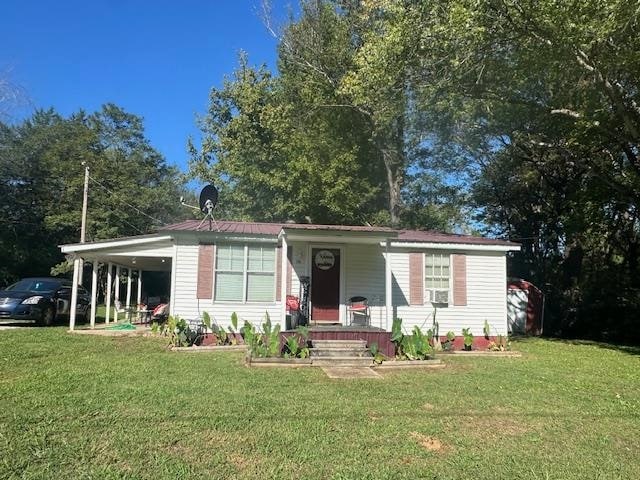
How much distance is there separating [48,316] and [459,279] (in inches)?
485

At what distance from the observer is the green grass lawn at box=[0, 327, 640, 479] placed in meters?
4.43

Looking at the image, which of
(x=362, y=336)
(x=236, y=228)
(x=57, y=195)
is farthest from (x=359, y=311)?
(x=57, y=195)

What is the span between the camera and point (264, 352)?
976cm

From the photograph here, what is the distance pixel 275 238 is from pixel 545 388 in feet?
23.1

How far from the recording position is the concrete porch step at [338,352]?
10.5 meters

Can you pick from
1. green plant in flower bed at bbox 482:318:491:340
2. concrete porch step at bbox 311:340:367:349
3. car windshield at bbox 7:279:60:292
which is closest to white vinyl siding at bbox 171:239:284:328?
concrete porch step at bbox 311:340:367:349

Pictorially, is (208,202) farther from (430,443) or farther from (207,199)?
(430,443)

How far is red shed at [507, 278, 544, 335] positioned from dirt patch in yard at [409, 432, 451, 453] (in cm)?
1775

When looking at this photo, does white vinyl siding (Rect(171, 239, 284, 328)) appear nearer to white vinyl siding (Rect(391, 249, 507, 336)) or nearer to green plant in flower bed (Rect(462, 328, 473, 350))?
white vinyl siding (Rect(391, 249, 507, 336))

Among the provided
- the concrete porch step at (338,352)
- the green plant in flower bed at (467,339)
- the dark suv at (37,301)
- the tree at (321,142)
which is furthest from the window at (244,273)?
the tree at (321,142)

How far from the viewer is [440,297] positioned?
13703 millimetres

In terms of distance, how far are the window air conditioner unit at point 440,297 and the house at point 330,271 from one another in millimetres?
26

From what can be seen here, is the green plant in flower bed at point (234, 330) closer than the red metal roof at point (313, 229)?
No

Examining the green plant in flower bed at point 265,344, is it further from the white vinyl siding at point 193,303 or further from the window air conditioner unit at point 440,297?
the window air conditioner unit at point 440,297
